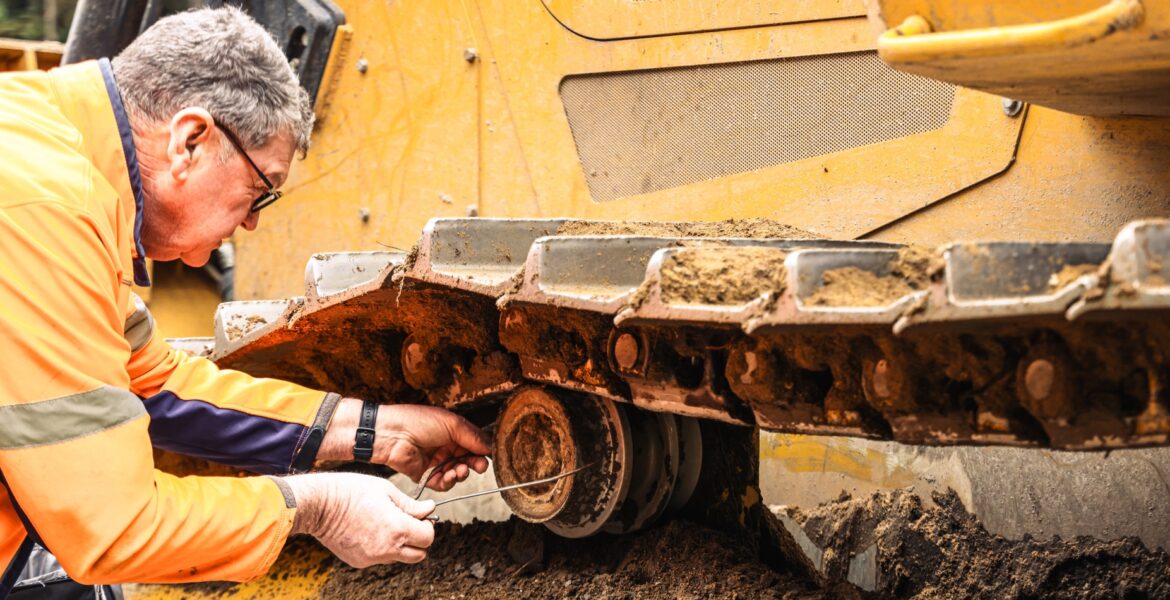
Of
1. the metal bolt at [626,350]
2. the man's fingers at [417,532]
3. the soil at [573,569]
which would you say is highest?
the metal bolt at [626,350]

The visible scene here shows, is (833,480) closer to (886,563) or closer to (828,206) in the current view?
(886,563)

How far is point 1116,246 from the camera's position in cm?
144

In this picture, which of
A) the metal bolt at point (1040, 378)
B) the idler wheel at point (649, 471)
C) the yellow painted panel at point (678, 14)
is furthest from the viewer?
the yellow painted panel at point (678, 14)

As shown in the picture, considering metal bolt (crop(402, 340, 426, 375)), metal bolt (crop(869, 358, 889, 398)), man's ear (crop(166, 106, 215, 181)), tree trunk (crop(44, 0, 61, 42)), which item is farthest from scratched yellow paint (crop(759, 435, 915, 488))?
tree trunk (crop(44, 0, 61, 42))

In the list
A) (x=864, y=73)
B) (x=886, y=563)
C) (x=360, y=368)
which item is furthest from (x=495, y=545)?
(x=864, y=73)

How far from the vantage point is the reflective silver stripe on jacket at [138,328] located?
2.99 metres

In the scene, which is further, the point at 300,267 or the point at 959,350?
the point at 300,267

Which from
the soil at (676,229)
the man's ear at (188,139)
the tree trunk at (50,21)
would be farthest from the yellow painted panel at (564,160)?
the tree trunk at (50,21)

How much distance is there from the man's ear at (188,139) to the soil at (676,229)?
746 millimetres

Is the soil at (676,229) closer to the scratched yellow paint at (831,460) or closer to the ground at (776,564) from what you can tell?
the ground at (776,564)

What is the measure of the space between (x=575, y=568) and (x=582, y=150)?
136 centimetres

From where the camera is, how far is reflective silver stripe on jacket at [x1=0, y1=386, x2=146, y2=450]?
6.90 feet

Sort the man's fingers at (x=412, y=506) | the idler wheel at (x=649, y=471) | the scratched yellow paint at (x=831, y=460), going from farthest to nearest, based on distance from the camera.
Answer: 1. the scratched yellow paint at (x=831, y=460)
2. the idler wheel at (x=649, y=471)
3. the man's fingers at (x=412, y=506)

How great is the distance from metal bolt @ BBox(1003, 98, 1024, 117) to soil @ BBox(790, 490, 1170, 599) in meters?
1.06
